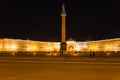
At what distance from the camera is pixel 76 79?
53.2 ft

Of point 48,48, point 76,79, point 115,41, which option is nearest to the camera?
point 76,79

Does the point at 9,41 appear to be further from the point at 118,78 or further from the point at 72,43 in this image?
the point at 118,78

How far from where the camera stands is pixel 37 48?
96.1m

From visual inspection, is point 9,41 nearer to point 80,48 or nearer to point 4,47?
point 4,47

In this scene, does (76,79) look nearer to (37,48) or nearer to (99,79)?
(99,79)

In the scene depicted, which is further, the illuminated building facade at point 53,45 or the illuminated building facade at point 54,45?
the illuminated building facade at point 53,45

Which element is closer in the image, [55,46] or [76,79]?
[76,79]

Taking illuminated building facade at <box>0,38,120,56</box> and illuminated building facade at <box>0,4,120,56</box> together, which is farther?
illuminated building facade at <box>0,38,120,56</box>

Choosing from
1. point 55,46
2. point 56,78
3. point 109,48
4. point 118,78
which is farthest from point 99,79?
point 55,46

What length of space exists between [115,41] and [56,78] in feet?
244

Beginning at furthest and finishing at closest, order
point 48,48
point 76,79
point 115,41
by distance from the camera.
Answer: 1. point 48,48
2. point 115,41
3. point 76,79

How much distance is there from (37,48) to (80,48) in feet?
45.3

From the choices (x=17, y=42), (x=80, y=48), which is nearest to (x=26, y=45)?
(x=17, y=42)

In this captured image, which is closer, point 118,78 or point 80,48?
point 118,78
